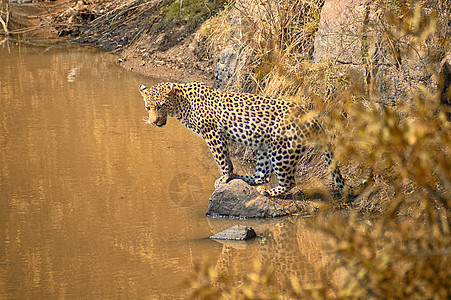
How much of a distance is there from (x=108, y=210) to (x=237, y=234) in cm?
144

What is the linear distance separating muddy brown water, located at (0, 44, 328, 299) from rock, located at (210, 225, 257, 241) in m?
0.08

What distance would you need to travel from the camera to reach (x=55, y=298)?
545cm

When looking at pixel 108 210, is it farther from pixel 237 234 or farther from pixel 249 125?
→ pixel 249 125

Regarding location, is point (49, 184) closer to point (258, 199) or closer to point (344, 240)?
point (258, 199)

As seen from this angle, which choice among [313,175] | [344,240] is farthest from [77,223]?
[344,240]

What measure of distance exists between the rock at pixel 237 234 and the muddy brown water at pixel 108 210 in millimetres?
79

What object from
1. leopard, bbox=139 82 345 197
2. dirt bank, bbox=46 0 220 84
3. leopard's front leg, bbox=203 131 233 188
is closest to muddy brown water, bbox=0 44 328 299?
leopard's front leg, bbox=203 131 233 188

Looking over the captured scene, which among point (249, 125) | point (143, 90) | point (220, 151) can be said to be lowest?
point (220, 151)

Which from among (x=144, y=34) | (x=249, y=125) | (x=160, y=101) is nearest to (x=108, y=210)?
(x=160, y=101)

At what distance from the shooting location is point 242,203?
6953 millimetres

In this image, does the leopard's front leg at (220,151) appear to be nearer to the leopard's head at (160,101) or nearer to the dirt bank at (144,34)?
the leopard's head at (160,101)

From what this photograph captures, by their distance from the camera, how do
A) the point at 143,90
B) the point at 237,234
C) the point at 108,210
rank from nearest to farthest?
the point at 237,234 < the point at 108,210 < the point at 143,90

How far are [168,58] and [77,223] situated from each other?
22.4 feet

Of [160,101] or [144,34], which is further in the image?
[144,34]
